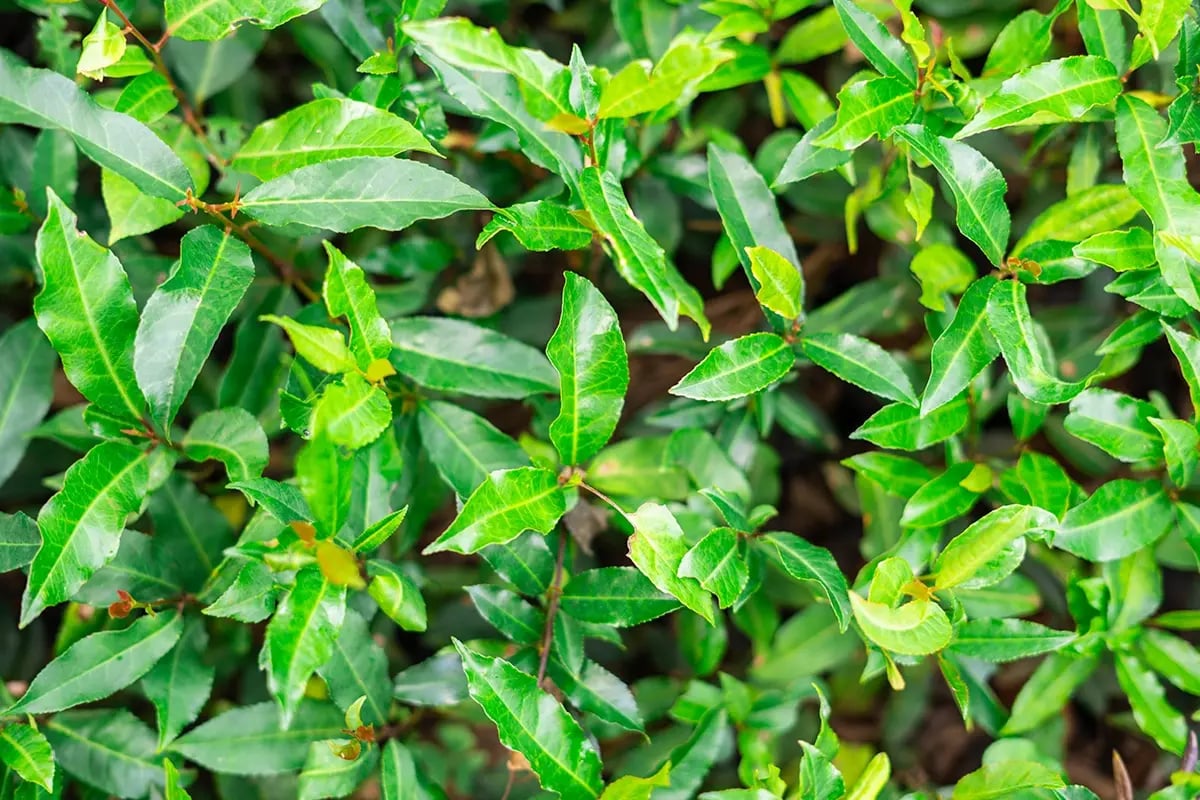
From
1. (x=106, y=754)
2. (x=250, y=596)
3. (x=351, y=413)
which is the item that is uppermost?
(x=351, y=413)

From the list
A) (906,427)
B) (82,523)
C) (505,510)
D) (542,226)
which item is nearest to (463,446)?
(505,510)

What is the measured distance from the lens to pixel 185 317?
1.08m

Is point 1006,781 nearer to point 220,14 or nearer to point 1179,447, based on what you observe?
point 1179,447

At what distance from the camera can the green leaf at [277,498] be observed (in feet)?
3.39

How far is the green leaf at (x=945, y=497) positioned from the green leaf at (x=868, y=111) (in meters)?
0.48

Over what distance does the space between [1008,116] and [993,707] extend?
0.91m

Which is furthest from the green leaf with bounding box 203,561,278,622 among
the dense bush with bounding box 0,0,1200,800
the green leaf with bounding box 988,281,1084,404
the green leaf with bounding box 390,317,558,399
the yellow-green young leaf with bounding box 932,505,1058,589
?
the green leaf with bounding box 988,281,1084,404

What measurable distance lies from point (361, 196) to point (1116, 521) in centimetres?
105

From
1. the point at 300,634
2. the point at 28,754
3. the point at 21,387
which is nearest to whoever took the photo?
the point at 300,634

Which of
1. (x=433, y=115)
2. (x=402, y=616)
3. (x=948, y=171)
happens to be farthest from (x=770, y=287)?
(x=402, y=616)

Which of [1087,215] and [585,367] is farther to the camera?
[1087,215]

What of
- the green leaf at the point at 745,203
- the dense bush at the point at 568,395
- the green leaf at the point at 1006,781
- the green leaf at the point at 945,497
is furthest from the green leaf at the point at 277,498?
the green leaf at the point at 1006,781

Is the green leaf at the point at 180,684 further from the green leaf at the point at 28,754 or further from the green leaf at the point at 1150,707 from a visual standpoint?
the green leaf at the point at 1150,707

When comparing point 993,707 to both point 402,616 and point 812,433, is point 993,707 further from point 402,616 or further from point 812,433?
point 402,616
